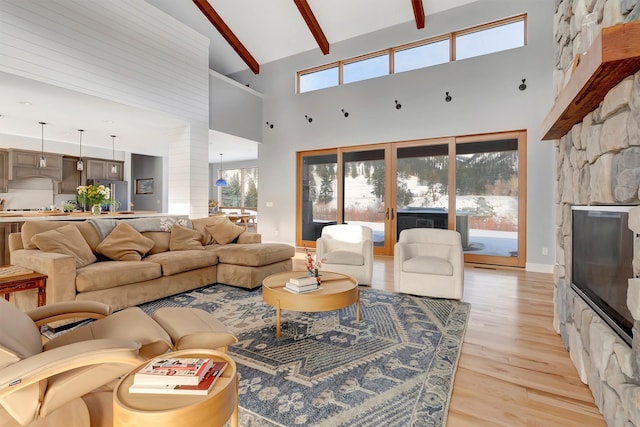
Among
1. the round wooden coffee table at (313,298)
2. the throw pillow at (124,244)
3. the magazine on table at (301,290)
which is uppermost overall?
the throw pillow at (124,244)

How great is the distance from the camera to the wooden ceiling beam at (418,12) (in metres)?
5.70

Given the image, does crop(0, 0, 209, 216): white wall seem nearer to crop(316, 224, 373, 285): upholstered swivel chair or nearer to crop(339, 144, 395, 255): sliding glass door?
crop(339, 144, 395, 255): sliding glass door

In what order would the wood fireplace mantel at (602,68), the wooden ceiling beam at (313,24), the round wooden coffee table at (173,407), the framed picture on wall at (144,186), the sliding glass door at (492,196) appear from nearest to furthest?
1. the round wooden coffee table at (173,407)
2. the wood fireplace mantel at (602,68)
3. the sliding glass door at (492,196)
4. the wooden ceiling beam at (313,24)
5. the framed picture on wall at (144,186)

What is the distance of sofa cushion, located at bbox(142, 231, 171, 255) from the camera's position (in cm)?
416

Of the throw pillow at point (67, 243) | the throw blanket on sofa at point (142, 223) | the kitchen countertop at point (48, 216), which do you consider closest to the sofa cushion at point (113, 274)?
the throw pillow at point (67, 243)

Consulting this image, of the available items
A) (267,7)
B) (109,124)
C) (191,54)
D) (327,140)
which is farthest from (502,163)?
(109,124)

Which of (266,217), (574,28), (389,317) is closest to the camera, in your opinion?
(574,28)

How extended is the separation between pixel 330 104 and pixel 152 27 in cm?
358

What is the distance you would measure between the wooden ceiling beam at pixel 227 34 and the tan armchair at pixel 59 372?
684 centimetres

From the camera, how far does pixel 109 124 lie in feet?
21.0

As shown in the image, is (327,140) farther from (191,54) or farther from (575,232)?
(575,232)

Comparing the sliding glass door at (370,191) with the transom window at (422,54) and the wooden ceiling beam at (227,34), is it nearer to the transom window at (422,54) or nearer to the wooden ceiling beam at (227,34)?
the transom window at (422,54)

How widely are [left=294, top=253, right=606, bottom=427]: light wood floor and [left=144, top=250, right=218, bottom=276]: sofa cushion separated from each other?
2983mm

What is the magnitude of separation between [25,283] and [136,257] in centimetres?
112
